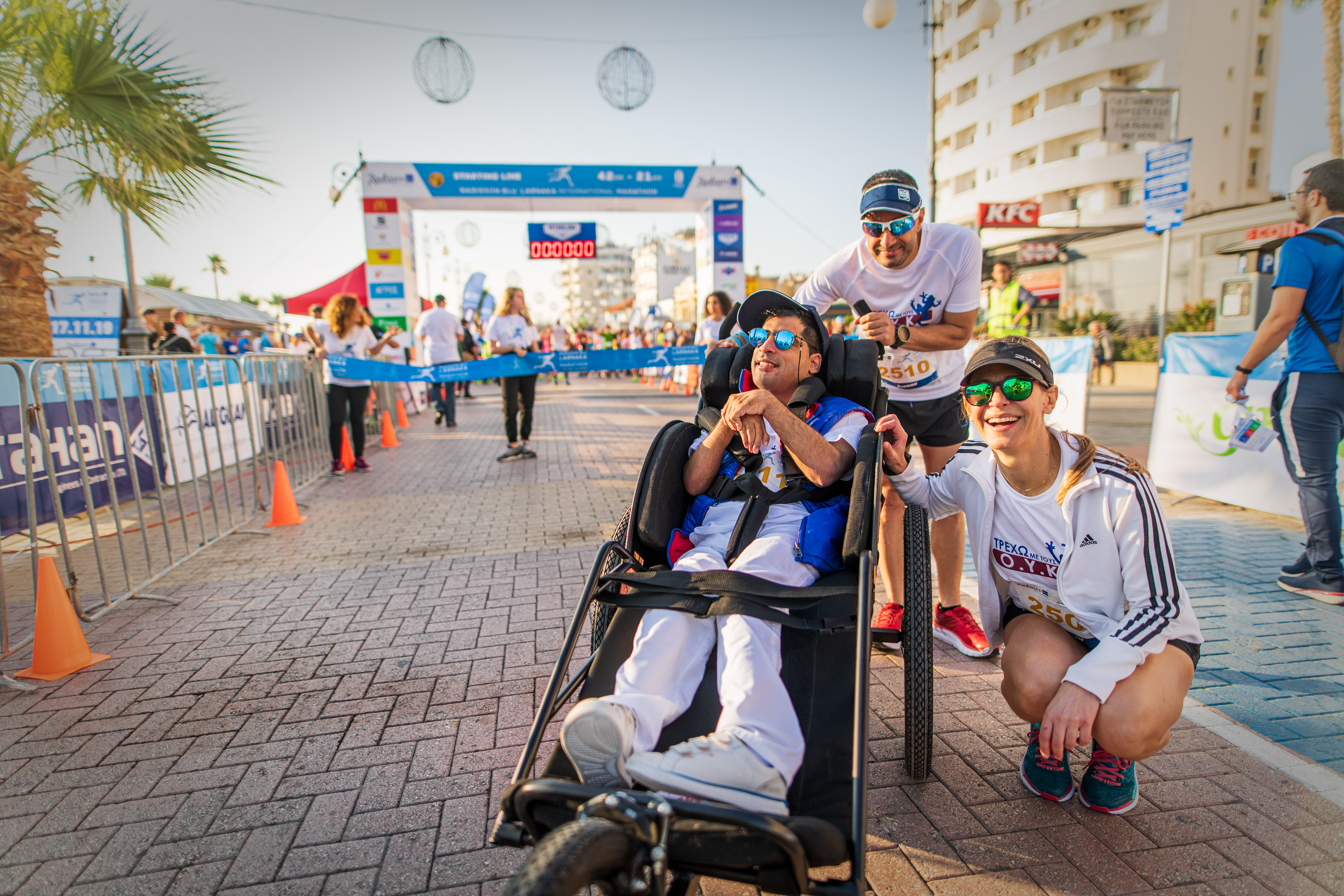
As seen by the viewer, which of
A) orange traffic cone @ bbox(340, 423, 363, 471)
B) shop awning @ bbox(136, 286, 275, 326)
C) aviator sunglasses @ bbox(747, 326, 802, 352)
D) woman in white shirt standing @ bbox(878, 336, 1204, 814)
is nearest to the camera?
woman in white shirt standing @ bbox(878, 336, 1204, 814)

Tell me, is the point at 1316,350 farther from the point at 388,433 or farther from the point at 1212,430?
the point at 388,433

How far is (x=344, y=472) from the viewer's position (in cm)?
806

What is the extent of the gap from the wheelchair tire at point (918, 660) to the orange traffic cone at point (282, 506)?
5.36 metres

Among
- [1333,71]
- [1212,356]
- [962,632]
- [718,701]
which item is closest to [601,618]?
[718,701]

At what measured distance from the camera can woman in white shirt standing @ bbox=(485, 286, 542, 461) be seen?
8.62m

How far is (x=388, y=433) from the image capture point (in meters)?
10.3

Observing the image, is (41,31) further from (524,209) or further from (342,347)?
(524,209)

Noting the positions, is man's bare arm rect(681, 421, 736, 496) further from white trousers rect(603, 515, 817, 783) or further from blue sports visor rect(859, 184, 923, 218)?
blue sports visor rect(859, 184, 923, 218)

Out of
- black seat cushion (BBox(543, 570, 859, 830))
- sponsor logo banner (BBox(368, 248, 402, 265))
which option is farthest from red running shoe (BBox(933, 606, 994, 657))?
sponsor logo banner (BBox(368, 248, 402, 265))

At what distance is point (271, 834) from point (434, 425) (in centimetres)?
1143

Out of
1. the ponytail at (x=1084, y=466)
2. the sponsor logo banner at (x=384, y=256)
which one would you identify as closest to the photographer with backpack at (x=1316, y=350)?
the ponytail at (x=1084, y=466)

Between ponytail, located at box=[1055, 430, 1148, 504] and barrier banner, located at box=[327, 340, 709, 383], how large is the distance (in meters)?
7.17

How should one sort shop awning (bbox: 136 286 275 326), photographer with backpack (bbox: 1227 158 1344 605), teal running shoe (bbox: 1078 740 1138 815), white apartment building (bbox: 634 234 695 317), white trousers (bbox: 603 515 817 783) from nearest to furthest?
white trousers (bbox: 603 515 817 783)
teal running shoe (bbox: 1078 740 1138 815)
photographer with backpack (bbox: 1227 158 1344 605)
shop awning (bbox: 136 286 275 326)
white apartment building (bbox: 634 234 695 317)

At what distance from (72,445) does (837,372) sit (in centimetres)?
601
